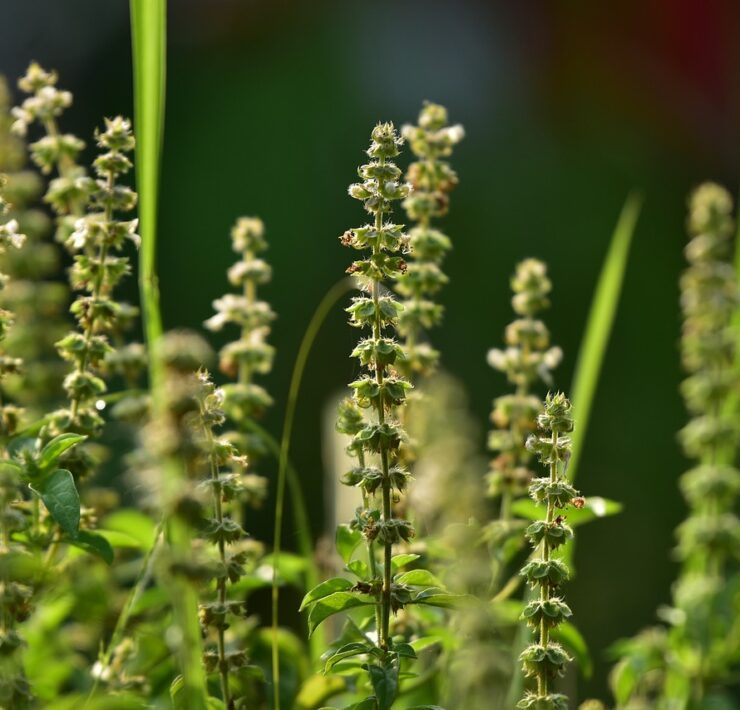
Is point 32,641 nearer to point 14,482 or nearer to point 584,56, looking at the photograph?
point 14,482

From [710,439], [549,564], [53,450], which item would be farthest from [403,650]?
[710,439]

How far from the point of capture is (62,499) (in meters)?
0.97

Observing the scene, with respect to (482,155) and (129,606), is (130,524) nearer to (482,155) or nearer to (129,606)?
(129,606)

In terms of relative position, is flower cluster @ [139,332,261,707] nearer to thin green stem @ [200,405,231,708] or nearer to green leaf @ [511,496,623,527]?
thin green stem @ [200,405,231,708]

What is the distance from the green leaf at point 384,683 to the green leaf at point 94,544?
259 millimetres

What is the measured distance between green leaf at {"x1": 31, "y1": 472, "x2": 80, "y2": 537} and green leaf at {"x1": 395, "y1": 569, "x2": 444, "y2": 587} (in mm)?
271

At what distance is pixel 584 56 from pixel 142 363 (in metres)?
4.09

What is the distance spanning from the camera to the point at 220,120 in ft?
14.5

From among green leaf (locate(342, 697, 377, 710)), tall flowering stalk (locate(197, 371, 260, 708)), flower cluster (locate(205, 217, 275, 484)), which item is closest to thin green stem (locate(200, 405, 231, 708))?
tall flowering stalk (locate(197, 371, 260, 708))

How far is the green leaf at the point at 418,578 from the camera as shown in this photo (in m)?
1.00

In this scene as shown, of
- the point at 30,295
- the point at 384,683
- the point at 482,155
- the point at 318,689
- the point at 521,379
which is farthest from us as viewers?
the point at 482,155

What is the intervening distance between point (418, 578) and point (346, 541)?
0.32 feet

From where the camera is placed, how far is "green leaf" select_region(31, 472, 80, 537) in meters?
0.95

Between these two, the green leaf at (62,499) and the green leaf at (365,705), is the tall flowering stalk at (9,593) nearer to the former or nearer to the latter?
the green leaf at (62,499)
